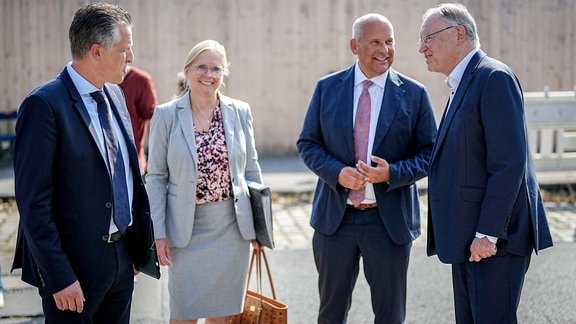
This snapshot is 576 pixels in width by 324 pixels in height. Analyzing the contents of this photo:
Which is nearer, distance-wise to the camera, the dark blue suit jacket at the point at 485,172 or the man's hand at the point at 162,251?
the dark blue suit jacket at the point at 485,172

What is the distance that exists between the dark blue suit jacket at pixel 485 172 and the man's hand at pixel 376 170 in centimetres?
44

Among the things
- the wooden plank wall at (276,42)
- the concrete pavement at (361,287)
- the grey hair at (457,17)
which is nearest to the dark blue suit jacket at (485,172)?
the grey hair at (457,17)

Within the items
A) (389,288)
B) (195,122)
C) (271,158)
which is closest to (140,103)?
(195,122)

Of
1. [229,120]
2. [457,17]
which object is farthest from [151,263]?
[457,17]

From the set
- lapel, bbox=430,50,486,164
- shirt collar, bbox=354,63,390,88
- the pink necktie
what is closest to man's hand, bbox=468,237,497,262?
lapel, bbox=430,50,486,164

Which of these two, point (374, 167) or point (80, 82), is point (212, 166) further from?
point (80, 82)

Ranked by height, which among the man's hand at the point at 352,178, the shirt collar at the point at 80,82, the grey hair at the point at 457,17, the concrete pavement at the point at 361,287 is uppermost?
the grey hair at the point at 457,17

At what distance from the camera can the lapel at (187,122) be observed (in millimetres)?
5136

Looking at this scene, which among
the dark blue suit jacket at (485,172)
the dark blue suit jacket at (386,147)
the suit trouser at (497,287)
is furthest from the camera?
the dark blue suit jacket at (386,147)

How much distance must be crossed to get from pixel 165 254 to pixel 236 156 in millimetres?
702

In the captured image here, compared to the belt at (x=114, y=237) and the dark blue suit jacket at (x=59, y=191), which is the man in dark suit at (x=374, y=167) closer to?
the belt at (x=114, y=237)

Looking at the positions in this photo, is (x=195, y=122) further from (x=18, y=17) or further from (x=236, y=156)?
(x=18, y=17)

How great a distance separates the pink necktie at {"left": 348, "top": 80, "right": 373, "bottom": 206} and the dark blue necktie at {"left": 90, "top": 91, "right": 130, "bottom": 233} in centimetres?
151

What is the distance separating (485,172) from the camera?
4.33 m
